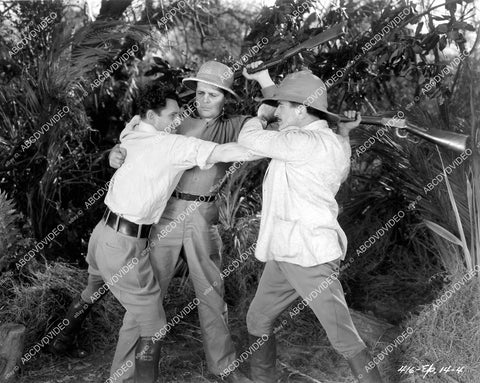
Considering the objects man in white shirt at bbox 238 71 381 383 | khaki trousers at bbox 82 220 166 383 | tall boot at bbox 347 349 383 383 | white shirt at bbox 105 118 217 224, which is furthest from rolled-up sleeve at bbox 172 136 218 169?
tall boot at bbox 347 349 383 383

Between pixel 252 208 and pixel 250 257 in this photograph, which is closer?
pixel 250 257

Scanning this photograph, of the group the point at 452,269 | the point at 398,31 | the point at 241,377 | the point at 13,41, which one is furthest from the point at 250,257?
the point at 13,41

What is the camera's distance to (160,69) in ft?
17.9

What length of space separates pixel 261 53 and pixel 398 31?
1.05 metres

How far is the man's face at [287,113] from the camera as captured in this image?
358cm

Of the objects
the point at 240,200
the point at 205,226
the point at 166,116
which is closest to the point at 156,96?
the point at 166,116

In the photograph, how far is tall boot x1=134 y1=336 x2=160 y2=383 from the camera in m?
3.71

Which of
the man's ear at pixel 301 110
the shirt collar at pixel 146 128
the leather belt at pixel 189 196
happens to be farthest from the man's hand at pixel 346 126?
the shirt collar at pixel 146 128

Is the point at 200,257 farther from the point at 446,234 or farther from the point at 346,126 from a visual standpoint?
the point at 446,234

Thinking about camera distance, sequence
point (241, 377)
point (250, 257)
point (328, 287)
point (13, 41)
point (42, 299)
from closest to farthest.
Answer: point (328, 287)
point (241, 377)
point (42, 299)
point (250, 257)
point (13, 41)

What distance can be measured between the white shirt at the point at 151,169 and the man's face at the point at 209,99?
43 centimetres

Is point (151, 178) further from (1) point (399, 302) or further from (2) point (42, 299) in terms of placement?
(1) point (399, 302)

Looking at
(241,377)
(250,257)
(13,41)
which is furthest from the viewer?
(13,41)

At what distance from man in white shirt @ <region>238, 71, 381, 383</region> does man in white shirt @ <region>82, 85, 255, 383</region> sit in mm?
280
